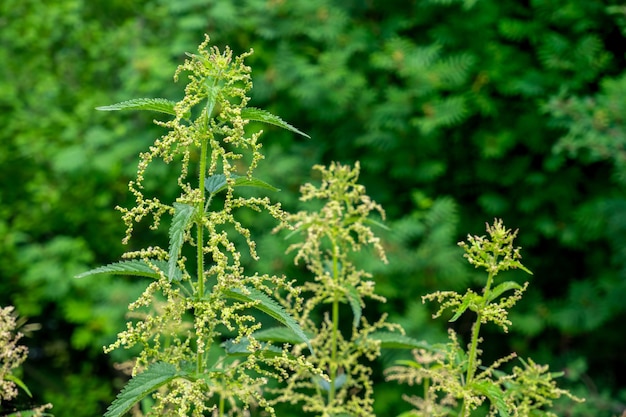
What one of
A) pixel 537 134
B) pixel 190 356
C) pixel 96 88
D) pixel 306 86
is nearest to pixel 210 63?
pixel 190 356

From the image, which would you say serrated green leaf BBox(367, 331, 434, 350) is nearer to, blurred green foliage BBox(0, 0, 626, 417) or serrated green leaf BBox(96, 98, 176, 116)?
serrated green leaf BBox(96, 98, 176, 116)

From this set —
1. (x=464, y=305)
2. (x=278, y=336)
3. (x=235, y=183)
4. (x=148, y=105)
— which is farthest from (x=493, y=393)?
(x=148, y=105)

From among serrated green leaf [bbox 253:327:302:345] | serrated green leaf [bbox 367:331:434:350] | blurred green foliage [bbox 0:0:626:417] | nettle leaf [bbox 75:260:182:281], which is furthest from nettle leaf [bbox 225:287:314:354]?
blurred green foliage [bbox 0:0:626:417]

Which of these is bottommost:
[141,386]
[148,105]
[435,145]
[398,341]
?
[141,386]

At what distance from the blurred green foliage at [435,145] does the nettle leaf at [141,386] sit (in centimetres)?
285

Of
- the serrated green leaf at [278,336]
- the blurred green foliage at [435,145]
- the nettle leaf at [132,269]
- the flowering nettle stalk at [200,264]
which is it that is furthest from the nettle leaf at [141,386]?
the blurred green foliage at [435,145]

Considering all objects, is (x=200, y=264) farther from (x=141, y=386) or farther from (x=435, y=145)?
(x=435, y=145)

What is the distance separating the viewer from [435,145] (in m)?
4.43

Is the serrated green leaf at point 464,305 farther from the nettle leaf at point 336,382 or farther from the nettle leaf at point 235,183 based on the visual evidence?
the nettle leaf at point 336,382

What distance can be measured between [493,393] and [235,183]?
0.54 metres

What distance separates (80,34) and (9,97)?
696 millimetres

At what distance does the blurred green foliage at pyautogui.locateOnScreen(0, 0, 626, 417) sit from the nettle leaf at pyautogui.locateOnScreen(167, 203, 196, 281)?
9.52 feet

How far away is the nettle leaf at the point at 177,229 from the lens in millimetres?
1106

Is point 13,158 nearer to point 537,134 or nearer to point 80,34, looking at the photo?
point 80,34
